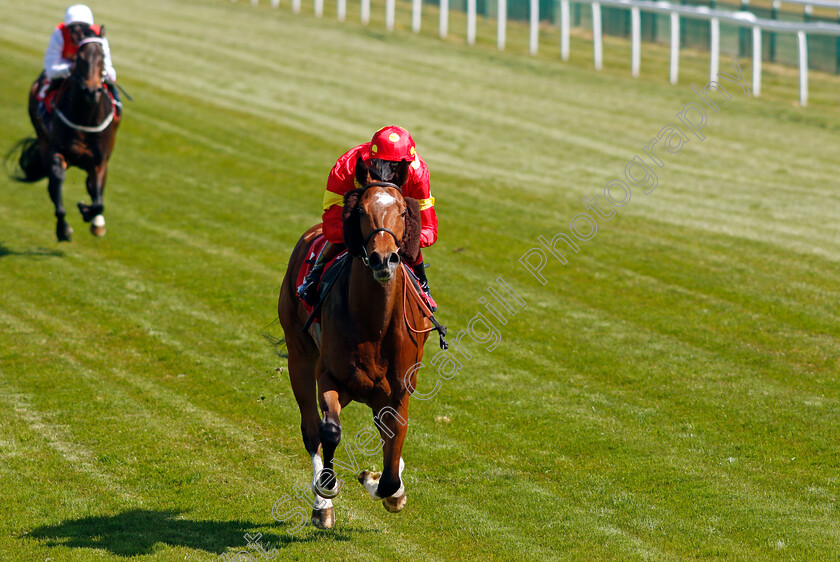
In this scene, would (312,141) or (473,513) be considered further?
(312,141)

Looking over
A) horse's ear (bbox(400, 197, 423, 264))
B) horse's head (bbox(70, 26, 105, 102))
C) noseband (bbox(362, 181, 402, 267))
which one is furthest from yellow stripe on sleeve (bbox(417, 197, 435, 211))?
horse's head (bbox(70, 26, 105, 102))

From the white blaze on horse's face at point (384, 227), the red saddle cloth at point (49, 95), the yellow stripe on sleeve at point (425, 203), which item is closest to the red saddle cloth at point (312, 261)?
the yellow stripe on sleeve at point (425, 203)

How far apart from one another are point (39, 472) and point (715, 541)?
468 centimetres

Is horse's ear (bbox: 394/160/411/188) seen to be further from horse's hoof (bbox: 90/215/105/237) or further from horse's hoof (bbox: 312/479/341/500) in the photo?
horse's hoof (bbox: 90/215/105/237)

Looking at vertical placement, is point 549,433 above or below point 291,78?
below

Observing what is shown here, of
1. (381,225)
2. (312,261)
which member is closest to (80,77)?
(312,261)

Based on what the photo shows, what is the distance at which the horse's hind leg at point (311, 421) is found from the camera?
6523 mm

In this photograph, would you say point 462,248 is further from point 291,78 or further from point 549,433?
point 291,78

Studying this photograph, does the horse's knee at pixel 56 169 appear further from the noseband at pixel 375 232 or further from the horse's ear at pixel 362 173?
the noseband at pixel 375 232

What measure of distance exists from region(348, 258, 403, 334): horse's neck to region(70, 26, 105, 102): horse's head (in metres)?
7.46

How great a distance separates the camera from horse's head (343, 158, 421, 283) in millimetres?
5277

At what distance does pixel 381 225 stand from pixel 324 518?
216cm

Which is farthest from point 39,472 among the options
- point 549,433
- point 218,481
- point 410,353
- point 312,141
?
point 312,141

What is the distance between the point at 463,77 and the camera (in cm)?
2486
